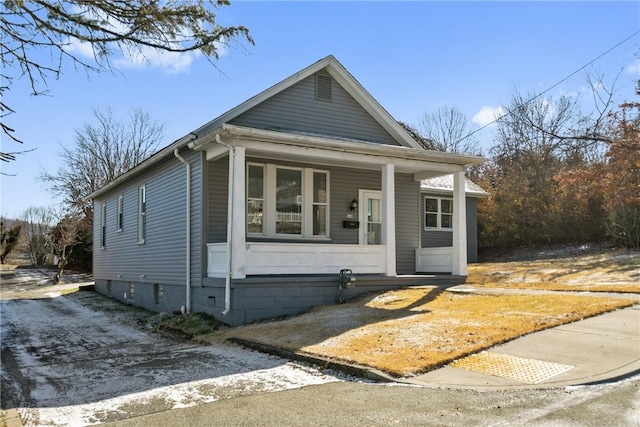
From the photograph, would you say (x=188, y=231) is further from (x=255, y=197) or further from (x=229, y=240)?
(x=229, y=240)

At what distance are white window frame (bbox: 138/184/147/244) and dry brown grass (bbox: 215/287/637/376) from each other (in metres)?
7.66

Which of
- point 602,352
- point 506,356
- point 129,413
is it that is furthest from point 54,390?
point 602,352

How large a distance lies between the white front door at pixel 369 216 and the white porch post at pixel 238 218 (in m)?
5.06

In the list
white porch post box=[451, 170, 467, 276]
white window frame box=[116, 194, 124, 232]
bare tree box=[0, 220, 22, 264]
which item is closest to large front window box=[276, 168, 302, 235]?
white porch post box=[451, 170, 467, 276]

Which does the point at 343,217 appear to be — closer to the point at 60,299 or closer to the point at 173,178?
the point at 173,178

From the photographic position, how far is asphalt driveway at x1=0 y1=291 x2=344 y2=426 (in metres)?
5.79

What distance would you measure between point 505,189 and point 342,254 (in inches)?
693

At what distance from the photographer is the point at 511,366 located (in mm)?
6516

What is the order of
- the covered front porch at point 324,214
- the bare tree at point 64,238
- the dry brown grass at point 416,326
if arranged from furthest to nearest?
the bare tree at point 64,238 < the covered front porch at point 324,214 < the dry brown grass at point 416,326

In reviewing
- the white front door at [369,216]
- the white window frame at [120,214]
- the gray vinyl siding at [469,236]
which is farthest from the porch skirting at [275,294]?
the white window frame at [120,214]

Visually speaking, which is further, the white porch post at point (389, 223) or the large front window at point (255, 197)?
the large front window at point (255, 197)

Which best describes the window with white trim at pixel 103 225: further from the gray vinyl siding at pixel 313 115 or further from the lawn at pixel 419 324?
the lawn at pixel 419 324

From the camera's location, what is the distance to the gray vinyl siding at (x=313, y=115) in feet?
46.0

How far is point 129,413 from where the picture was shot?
5.44 metres
